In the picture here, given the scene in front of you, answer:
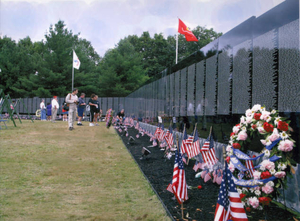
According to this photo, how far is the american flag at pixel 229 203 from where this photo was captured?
2.83 meters

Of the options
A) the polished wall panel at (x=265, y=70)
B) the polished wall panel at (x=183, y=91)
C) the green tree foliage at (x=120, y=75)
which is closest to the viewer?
the polished wall panel at (x=265, y=70)

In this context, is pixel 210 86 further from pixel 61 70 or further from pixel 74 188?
pixel 61 70

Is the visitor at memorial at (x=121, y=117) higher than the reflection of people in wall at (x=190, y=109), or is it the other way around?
the reflection of people in wall at (x=190, y=109)

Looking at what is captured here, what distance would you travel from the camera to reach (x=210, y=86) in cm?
726

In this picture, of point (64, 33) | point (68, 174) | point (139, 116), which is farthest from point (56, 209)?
point (64, 33)

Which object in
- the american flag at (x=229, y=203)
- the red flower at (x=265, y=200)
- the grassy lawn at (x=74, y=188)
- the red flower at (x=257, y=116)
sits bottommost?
the grassy lawn at (x=74, y=188)

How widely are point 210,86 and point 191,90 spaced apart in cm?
159

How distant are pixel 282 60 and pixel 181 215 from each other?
264 cm

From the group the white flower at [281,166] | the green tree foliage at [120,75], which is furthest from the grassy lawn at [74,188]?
the green tree foliage at [120,75]

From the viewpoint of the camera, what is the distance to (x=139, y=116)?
66.5 ft

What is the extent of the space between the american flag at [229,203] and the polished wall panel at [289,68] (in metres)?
1.77

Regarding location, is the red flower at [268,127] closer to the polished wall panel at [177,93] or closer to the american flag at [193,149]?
the american flag at [193,149]

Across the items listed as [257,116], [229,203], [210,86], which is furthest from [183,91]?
[229,203]

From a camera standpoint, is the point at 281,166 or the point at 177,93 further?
the point at 177,93
